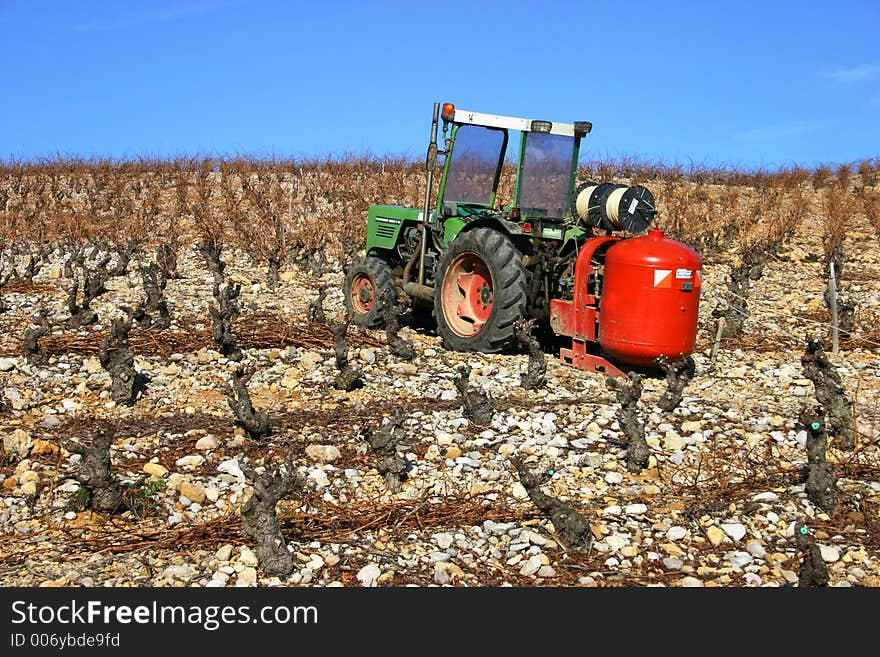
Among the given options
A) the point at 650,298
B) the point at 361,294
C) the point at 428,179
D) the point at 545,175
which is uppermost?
the point at 545,175

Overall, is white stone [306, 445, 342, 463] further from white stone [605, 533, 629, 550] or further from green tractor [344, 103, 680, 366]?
green tractor [344, 103, 680, 366]

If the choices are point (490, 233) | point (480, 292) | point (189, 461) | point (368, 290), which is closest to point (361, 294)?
point (368, 290)

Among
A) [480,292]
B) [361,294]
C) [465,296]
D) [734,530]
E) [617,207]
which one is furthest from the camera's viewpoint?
[361,294]

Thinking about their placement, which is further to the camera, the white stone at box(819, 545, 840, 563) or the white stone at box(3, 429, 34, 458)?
the white stone at box(3, 429, 34, 458)

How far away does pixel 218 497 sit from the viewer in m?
4.57

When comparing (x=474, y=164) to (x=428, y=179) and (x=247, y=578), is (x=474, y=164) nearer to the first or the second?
(x=428, y=179)

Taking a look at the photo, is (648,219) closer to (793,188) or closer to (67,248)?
(67,248)

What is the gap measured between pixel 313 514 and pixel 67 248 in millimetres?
11770

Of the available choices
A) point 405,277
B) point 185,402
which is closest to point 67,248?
point 405,277

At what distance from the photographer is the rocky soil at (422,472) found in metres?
3.88

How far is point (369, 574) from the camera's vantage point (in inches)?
148

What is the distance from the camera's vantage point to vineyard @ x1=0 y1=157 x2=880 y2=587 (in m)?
3.91

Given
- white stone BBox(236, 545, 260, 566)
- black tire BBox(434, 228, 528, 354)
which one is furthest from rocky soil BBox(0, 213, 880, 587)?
black tire BBox(434, 228, 528, 354)

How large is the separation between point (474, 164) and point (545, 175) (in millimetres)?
779
